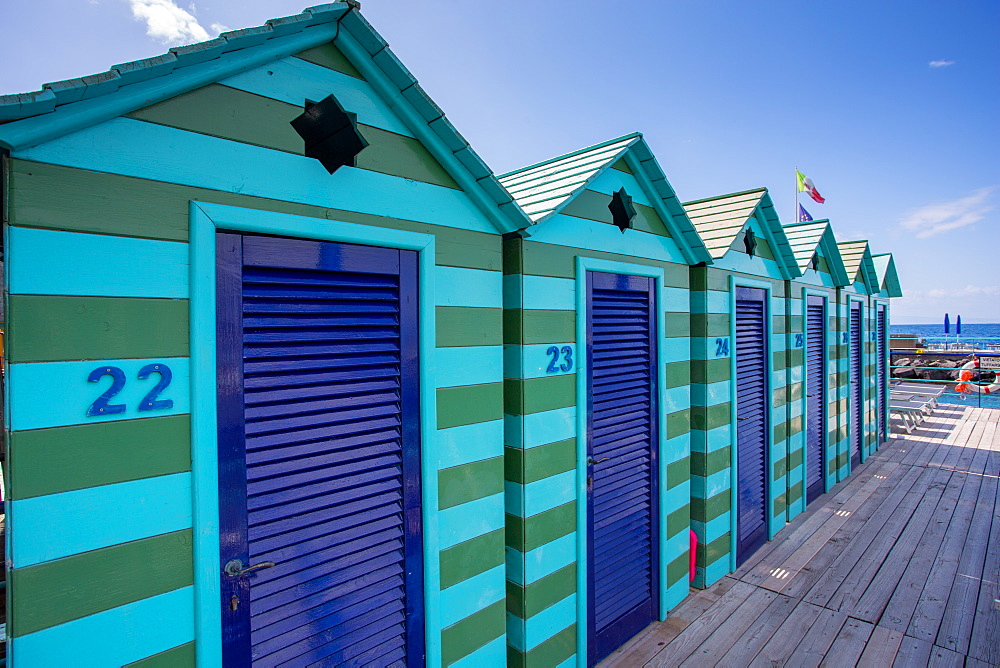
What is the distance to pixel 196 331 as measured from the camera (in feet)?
5.07

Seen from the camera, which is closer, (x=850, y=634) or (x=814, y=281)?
(x=850, y=634)

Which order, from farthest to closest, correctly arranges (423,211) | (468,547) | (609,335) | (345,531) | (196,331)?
(609,335), (468,547), (423,211), (345,531), (196,331)

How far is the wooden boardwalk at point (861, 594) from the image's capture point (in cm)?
317

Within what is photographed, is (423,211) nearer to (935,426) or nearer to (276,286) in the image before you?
(276,286)

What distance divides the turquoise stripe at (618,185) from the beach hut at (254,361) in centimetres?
91

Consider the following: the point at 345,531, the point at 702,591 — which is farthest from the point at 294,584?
the point at 702,591

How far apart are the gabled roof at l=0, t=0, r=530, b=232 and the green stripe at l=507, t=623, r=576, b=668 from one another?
217cm

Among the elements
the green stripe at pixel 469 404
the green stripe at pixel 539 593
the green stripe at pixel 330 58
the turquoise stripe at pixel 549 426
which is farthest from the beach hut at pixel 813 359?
the green stripe at pixel 330 58

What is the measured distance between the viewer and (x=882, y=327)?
893 centimetres

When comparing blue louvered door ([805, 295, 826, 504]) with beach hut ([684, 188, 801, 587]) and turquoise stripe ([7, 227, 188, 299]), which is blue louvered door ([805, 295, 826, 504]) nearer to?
beach hut ([684, 188, 801, 587])

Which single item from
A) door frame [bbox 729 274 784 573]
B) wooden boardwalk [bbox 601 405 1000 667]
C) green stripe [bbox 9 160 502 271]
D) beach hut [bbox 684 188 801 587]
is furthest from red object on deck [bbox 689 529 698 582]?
green stripe [bbox 9 160 502 271]

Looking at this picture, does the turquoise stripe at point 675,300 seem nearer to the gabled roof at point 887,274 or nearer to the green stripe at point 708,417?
the green stripe at point 708,417

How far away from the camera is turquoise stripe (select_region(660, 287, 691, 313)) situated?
3.54 meters

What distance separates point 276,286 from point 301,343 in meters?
0.22
